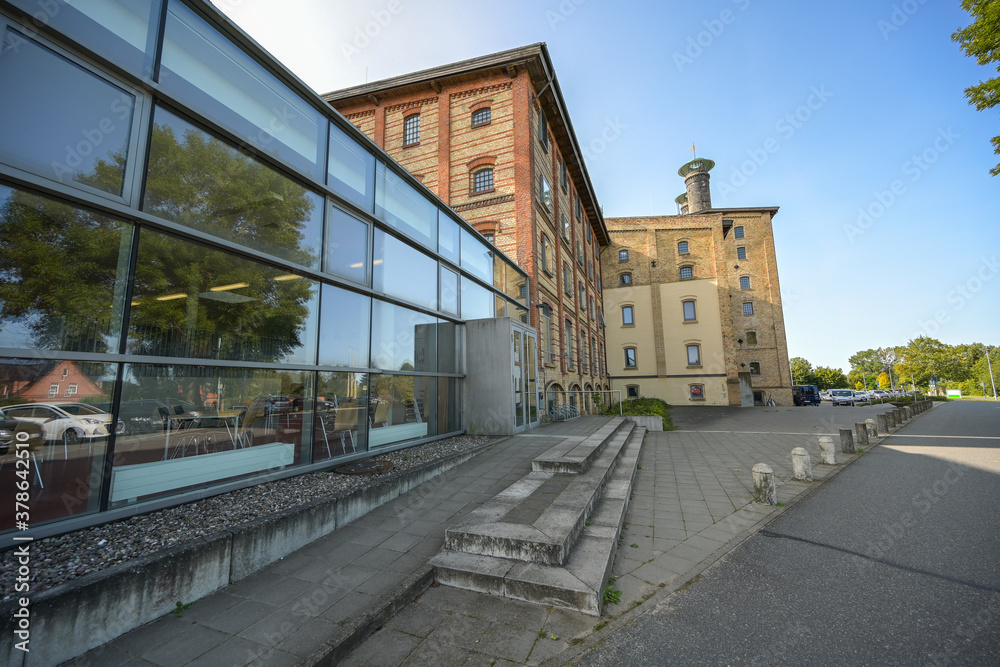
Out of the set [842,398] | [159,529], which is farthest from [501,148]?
[842,398]

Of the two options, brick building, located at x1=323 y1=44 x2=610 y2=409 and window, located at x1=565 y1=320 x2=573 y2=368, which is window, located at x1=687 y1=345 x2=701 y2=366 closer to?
window, located at x1=565 y1=320 x2=573 y2=368

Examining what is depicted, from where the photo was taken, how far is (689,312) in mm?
31250

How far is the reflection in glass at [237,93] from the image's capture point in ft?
14.7

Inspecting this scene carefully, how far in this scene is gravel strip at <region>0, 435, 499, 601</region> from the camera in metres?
2.70

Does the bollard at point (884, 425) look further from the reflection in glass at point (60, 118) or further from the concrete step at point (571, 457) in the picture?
the reflection in glass at point (60, 118)

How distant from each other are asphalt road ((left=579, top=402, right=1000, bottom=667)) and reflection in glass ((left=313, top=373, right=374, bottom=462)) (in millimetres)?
4556

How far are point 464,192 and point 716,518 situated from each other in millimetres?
13705

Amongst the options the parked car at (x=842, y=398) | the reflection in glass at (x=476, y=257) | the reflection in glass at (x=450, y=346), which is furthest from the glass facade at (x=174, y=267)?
the parked car at (x=842, y=398)

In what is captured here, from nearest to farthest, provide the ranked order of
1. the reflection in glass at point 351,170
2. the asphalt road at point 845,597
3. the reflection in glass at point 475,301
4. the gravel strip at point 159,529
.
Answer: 1. the asphalt road at point 845,597
2. the gravel strip at point 159,529
3. the reflection in glass at point 351,170
4. the reflection in glass at point 475,301


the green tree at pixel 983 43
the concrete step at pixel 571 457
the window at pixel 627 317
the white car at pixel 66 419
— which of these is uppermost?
the green tree at pixel 983 43

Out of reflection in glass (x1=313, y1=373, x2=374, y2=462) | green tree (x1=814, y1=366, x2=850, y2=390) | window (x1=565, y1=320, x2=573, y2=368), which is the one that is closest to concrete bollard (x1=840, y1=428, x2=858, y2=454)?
window (x1=565, y1=320, x2=573, y2=368)

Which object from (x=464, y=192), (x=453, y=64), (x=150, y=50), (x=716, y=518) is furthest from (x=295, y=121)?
(x=453, y=64)

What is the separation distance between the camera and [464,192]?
1555 centimetres

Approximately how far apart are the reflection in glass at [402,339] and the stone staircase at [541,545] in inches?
133
